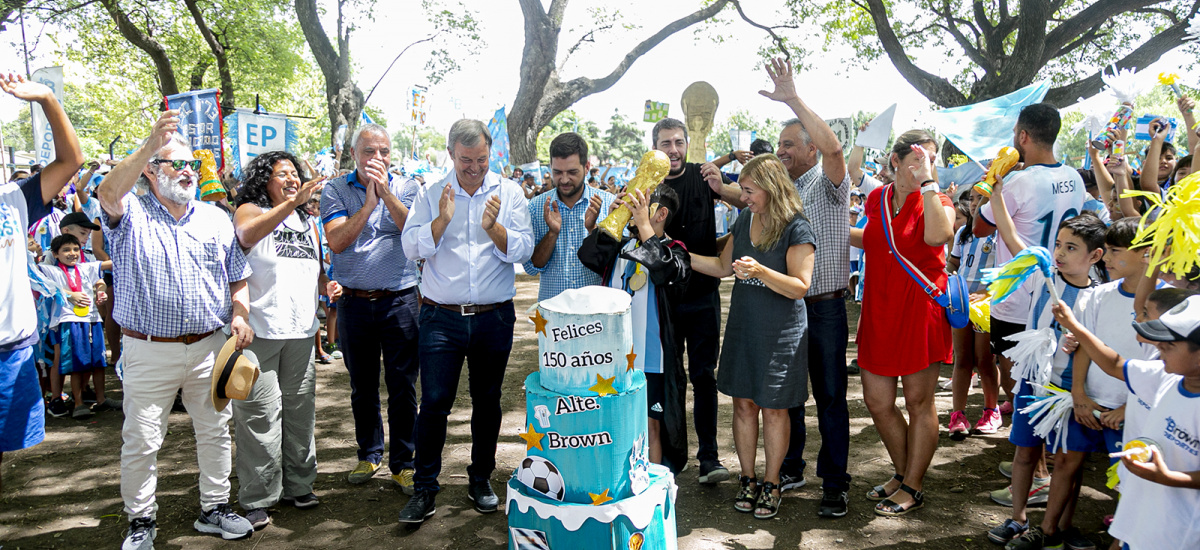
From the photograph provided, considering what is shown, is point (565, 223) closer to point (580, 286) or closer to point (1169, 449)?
point (580, 286)

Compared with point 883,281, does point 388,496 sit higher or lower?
lower

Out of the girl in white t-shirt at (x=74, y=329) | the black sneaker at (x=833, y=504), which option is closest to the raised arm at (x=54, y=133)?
the girl in white t-shirt at (x=74, y=329)

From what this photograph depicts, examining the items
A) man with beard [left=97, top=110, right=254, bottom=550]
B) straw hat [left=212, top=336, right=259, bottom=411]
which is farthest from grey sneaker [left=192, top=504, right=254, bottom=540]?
straw hat [left=212, top=336, right=259, bottom=411]

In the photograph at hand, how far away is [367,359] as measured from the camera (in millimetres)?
4352

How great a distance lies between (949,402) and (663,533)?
374cm

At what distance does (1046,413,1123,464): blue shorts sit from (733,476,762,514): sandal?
145 centimetres

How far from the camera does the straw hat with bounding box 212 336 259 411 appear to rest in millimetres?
3436

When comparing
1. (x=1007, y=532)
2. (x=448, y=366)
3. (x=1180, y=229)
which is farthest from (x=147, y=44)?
(x=1180, y=229)

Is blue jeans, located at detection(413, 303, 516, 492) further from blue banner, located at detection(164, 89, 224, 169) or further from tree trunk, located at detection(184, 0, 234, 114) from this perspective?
tree trunk, located at detection(184, 0, 234, 114)

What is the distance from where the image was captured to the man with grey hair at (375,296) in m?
4.21

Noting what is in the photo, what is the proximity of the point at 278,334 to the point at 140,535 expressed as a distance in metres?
1.14

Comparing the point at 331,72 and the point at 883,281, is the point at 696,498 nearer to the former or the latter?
the point at 883,281

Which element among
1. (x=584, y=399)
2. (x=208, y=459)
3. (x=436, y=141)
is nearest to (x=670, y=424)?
(x=584, y=399)

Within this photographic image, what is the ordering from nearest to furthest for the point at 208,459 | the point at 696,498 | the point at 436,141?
the point at 208,459, the point at 696,498, the point at 436,141
